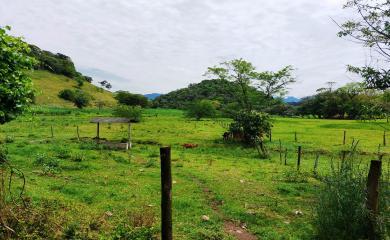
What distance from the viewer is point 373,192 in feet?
26.0

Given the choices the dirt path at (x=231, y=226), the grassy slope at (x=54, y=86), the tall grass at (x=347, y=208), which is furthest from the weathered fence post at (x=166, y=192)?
the grassy slope at (x=54, y=86)

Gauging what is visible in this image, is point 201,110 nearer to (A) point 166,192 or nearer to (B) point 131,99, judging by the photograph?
(B) point 131,99

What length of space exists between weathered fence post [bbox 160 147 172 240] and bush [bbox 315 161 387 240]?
12.4ft

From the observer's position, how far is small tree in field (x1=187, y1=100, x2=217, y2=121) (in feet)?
257

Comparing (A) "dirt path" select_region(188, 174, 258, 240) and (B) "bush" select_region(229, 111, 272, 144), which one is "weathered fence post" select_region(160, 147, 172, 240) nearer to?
(A) "dirt path" select_region(188, 174, 258, 240)

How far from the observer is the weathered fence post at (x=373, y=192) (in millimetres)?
7820

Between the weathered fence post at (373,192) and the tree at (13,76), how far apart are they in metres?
8.61

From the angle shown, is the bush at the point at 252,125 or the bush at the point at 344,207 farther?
the bush at the point at 252,125

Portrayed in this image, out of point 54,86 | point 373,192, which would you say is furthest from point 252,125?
point 54,86

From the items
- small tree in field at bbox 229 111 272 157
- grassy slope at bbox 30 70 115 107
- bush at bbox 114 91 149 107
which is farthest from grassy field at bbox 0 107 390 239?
bush at bbox 114 91 149 107

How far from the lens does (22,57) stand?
9.71 metres

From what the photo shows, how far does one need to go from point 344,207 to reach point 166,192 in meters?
4.07

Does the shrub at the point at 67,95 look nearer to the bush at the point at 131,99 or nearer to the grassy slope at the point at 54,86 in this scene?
the grassy slope at the point at 54,86

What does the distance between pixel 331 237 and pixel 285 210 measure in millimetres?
4732
